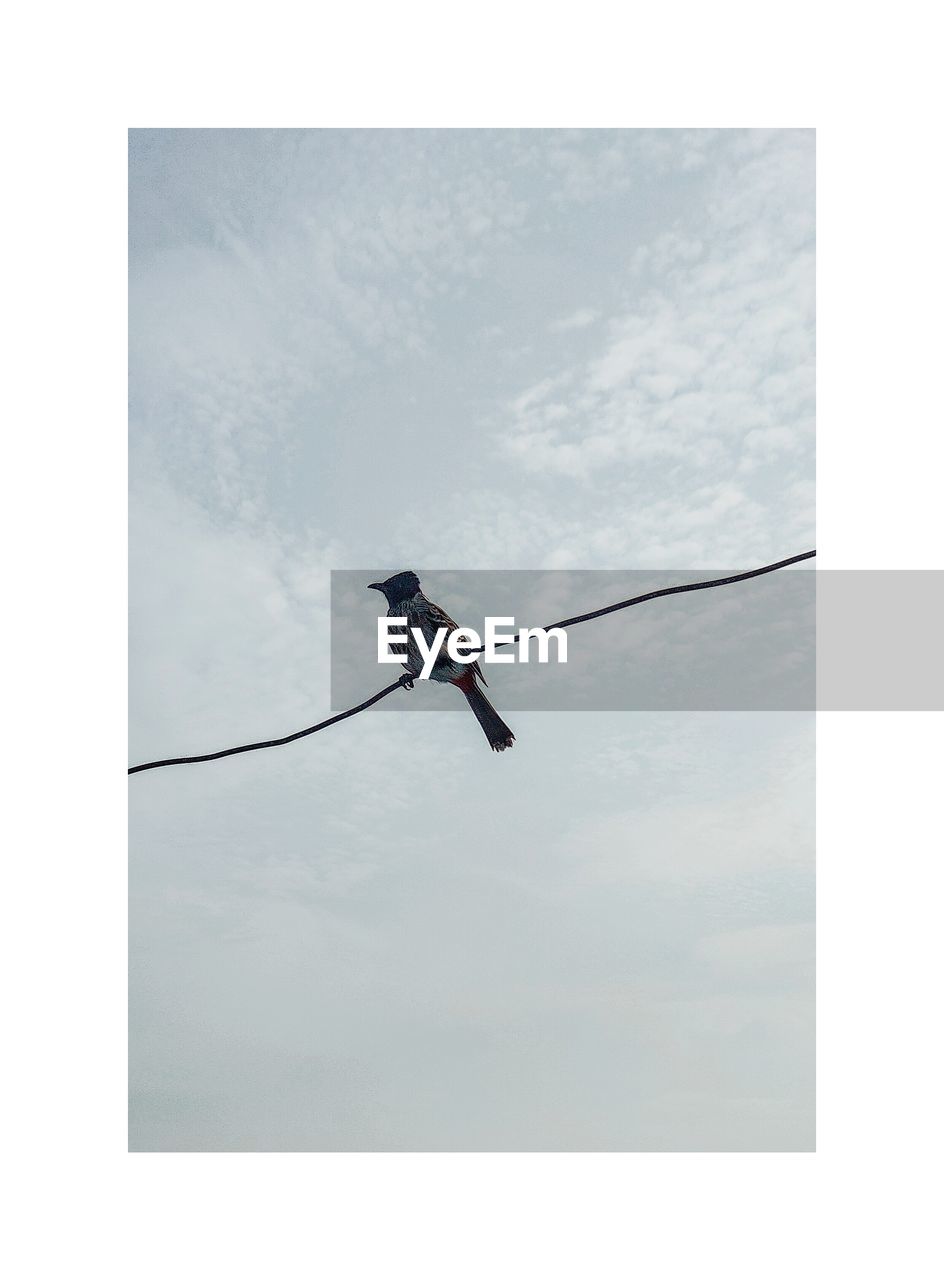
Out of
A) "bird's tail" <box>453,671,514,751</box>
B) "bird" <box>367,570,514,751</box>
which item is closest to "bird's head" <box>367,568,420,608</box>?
"bird" <box>367,570,514,751</box>

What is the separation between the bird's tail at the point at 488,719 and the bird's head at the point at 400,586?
1.64 ft

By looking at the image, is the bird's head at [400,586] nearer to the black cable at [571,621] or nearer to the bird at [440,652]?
the bird at [440,652]

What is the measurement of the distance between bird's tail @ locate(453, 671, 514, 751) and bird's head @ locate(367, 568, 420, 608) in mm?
499

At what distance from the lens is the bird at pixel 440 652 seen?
4.73 m

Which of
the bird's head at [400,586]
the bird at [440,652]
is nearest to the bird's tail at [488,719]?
the bird at [440,652]

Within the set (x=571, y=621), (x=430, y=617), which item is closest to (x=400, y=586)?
(x=430, y=617)

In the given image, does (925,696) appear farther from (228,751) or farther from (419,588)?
(228,751)

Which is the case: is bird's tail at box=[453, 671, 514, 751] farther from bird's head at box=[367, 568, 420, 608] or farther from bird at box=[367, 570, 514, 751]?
bird's head at box=[367, 568, 420, 608]

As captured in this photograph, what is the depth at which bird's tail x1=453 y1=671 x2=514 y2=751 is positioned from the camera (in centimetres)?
472

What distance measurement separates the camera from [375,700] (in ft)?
12.0

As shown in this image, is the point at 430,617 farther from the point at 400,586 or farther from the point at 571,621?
the point at 571,621

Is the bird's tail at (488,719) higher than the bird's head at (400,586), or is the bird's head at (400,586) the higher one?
the bird's head at (400,586)

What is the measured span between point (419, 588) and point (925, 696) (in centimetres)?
227
